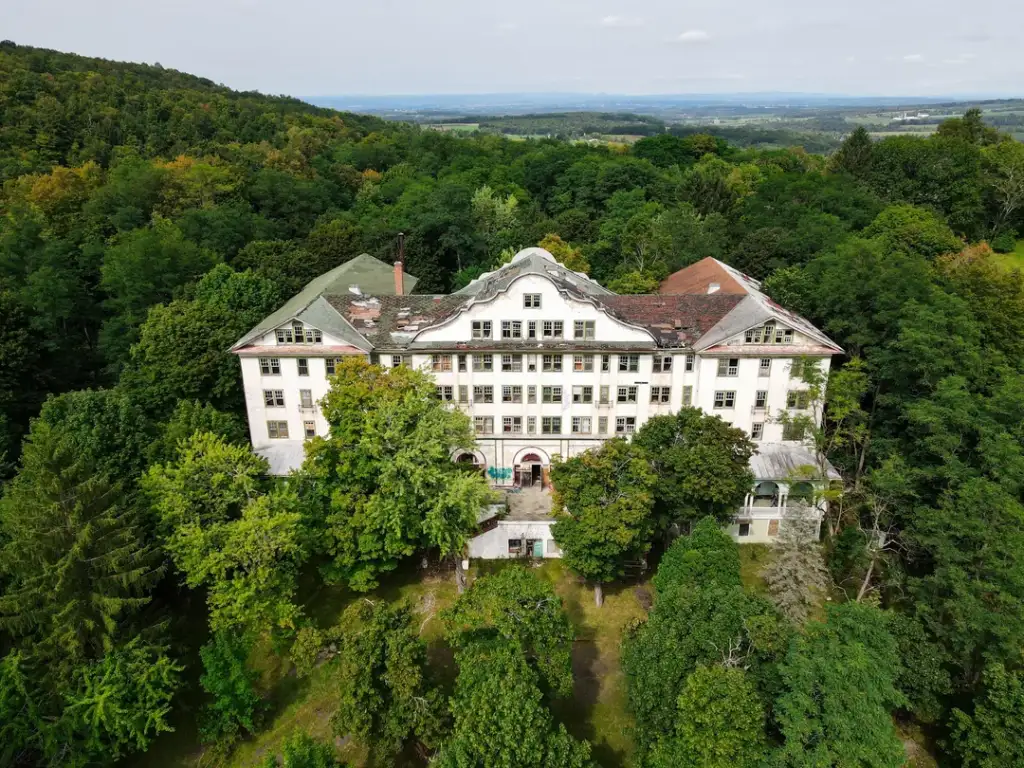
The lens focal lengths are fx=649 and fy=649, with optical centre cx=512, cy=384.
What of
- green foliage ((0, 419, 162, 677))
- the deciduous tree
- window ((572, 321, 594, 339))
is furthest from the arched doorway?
green foliage ((0, 419, 162, 677))

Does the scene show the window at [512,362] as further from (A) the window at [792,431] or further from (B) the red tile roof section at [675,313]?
(A) the window at [792,431]

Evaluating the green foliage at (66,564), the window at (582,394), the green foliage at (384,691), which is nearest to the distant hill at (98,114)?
the green foliage at (66,564)

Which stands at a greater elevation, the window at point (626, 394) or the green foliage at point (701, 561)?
the window at point (626, 394)

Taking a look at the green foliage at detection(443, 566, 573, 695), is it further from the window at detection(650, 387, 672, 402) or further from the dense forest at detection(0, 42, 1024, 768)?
the window at detection(650, 387, 672, 402)

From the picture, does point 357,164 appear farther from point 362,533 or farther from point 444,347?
point 362,533

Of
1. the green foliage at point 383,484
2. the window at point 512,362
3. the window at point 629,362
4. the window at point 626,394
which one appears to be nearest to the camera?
the green foliage at point 383,484

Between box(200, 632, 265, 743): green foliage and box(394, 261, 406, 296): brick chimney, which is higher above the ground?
box(394, 261, 406, 296): brick chimney

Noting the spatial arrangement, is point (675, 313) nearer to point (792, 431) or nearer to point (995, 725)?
point (792, 431)
